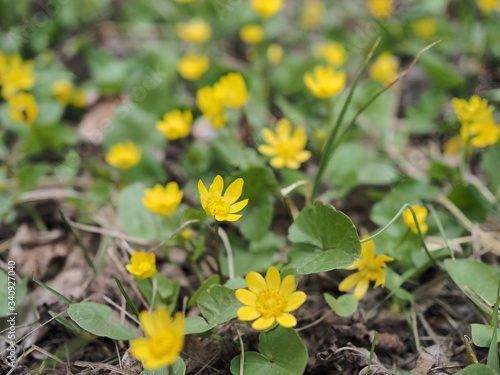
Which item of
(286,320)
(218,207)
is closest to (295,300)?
(286,320)

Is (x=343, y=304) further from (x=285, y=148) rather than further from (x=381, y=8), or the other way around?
(x=381, y=8)

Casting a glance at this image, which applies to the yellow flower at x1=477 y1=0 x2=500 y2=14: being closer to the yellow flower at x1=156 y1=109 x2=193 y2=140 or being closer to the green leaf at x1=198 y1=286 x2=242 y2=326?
the yellow flower at x1=156 y1=109 x2=193 y2=140

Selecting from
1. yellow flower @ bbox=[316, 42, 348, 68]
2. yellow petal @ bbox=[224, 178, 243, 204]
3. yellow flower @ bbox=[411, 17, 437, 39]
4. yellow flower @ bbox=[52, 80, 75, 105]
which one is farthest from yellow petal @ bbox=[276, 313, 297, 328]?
yellow flower @ bbox=[411, 17, 437, 39]

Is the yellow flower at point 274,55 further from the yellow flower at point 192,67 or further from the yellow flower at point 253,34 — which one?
the yellow flower at point 192,67

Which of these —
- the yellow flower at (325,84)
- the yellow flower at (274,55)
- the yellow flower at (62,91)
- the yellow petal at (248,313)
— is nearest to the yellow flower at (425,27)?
the yellow flower at (274,55)

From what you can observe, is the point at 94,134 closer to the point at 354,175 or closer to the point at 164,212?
the point at 164,212

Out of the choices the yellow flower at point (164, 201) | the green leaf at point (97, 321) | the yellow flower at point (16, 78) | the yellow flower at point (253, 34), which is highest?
the yellow flower at point (253, 34)
